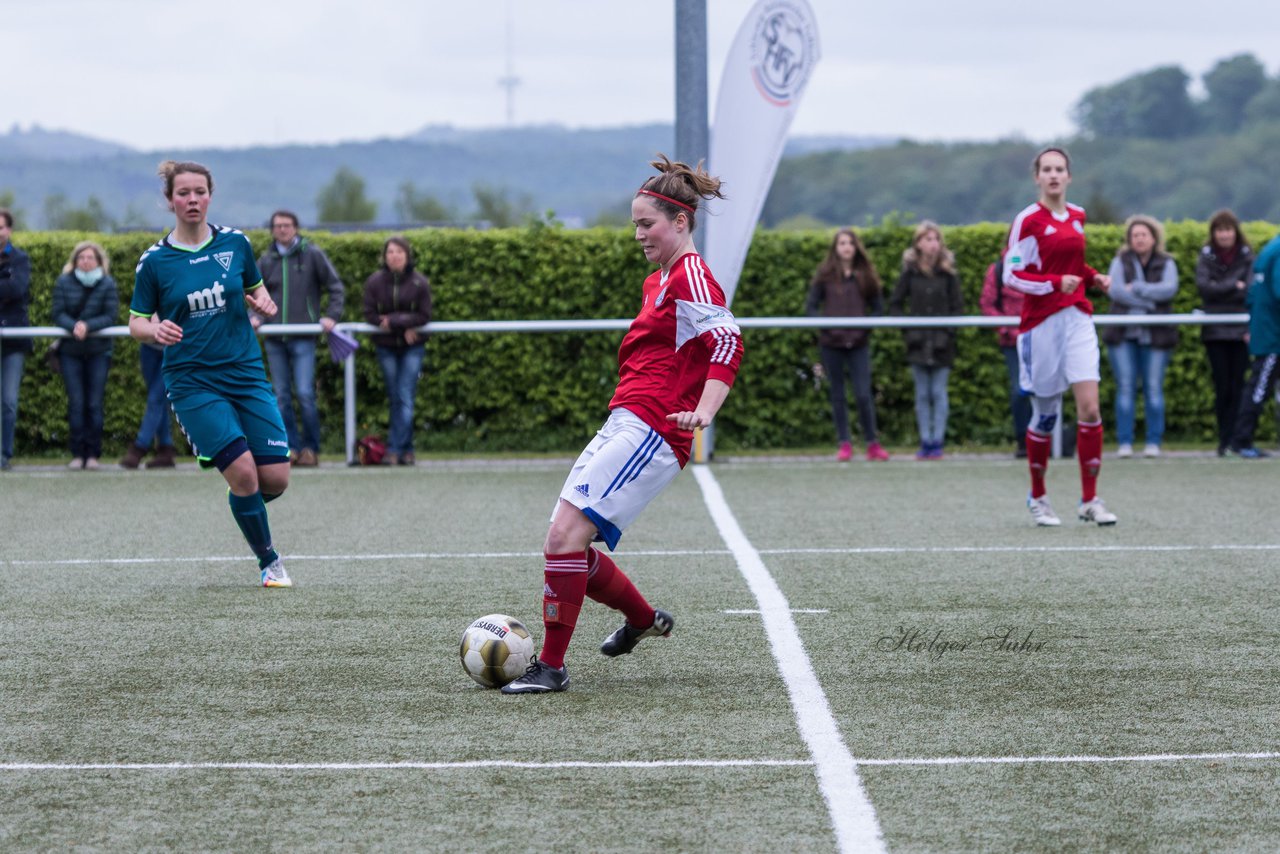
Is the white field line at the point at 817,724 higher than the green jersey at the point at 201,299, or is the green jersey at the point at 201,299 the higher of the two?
the green jersey at the point at 201,299

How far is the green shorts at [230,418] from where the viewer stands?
24.8 feet

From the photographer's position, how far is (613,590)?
5801mm

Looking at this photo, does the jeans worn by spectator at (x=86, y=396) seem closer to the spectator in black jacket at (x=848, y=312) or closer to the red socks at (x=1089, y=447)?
the spectator in black jacket at (x=848, y=312)

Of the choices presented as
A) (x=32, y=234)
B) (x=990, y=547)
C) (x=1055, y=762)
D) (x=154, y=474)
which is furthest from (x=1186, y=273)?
(x=1055, y=762)

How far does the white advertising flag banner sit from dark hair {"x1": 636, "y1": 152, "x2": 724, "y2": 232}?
25.5ft

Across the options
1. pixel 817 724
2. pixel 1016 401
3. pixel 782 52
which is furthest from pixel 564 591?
pixel 1016 401

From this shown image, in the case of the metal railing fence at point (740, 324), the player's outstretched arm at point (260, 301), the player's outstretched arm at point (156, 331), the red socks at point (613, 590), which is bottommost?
the red socks at point (613, 590)

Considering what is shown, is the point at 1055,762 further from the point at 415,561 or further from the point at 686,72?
the point at 686,72

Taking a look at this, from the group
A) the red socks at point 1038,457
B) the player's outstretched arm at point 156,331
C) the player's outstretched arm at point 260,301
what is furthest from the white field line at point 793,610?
the red socks at point 1038,457

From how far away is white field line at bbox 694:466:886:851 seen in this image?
4004 mm

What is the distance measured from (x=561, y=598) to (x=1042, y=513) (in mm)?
4982

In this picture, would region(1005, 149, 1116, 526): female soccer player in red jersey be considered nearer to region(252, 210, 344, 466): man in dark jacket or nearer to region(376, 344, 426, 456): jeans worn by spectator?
region(376, 344, 426, 456): jeans worn by spectator

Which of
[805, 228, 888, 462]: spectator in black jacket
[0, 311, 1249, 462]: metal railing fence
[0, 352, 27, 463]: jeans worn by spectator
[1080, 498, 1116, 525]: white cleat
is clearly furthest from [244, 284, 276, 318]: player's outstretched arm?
[805, 228, 888, 462]: spectator in black jacket

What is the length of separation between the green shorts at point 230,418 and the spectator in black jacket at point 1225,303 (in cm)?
885
